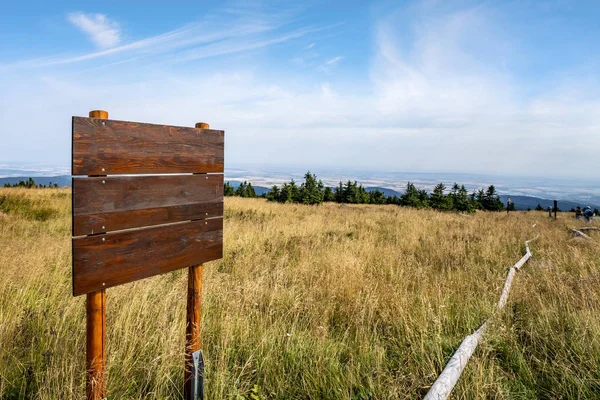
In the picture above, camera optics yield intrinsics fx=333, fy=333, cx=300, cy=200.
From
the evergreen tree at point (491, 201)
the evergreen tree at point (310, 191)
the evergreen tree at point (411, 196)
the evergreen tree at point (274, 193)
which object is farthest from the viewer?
the evergreen tree at point (491, 201)

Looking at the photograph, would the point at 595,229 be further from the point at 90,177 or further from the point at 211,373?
the point at 90,177

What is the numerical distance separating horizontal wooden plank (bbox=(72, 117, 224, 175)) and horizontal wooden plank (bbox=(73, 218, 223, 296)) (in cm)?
42

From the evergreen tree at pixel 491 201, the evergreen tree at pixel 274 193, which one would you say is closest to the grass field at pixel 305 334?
the evergreen tree at pixel 274 193

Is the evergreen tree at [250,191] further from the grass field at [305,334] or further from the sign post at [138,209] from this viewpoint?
the sign post at [138,209]

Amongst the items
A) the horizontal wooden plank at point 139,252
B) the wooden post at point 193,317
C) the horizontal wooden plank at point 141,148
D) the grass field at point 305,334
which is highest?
the horizontal wooden plank at point 141,148

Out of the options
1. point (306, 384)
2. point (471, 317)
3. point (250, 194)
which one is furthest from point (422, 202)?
point (306, 384)

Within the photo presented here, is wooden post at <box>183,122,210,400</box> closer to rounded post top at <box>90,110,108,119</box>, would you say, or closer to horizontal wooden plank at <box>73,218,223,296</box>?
horizontal wooden plank at <box>73,218,223,296</box>

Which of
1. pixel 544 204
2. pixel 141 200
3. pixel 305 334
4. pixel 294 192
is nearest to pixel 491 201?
pixel 294 192

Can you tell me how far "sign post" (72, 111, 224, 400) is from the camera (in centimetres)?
192

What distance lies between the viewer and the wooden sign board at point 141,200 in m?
1.91

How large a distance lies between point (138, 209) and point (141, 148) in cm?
40

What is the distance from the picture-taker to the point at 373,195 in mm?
36562

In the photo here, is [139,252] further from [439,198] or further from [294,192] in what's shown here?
[439,198]

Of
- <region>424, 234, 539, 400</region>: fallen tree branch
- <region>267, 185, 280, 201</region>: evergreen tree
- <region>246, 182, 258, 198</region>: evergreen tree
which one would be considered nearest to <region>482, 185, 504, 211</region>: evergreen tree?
<region>267, 185, 280, 201</region>: evergreen tree
